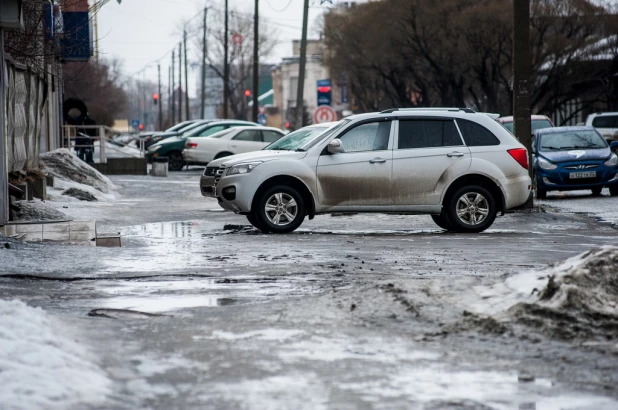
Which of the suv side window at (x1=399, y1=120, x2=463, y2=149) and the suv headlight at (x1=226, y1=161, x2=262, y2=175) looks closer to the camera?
the suv headlight at (x1=226, y1=161, x2=262, y2=175)

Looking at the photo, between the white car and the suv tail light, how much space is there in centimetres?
2081

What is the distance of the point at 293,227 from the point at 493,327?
8.02 m

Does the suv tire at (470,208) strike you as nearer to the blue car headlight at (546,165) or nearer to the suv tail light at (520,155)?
the suv tail light at (520,155)

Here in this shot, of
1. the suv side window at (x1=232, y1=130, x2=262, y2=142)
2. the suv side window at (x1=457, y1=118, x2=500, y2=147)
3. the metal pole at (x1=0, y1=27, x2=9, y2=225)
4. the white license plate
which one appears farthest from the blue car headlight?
the suv side window at (x1=232, y1=130, x2=262, y2=142)

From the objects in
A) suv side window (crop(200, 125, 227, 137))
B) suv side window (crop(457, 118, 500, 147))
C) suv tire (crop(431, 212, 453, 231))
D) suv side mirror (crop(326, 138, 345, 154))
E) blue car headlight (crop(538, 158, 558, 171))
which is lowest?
suv tire (crop(431, 212, 453, 231))

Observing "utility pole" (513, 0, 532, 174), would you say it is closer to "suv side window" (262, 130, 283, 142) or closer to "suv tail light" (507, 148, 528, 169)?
"suv tail light" (507, 148, 528, 169)

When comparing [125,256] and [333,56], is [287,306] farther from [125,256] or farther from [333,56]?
[333,56]

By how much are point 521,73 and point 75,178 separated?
9800 mm

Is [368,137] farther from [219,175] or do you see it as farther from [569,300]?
[569,300]

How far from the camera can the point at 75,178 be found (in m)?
24.3

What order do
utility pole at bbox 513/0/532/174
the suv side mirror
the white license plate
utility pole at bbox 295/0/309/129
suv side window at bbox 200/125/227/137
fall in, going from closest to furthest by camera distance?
1. the suv side mirror
2. utility pole at bbox 513/0/532/174
3. the white license plate
4. suv side window at bbox 200/125/227/137
5. utility pole at bbox 295/0/309/129

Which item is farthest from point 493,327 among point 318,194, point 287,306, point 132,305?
point 318,194

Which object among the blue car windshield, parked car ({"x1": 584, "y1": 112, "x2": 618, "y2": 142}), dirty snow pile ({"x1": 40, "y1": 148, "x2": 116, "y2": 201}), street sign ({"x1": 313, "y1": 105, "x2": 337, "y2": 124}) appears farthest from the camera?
parked car ({"x1": 584, "y1": 112, "x2": 618, "y2": 142})

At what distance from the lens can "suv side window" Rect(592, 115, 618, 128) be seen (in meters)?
38.0
